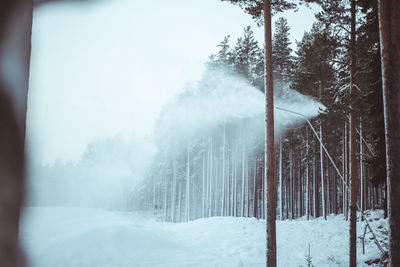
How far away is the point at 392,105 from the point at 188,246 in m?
13.1

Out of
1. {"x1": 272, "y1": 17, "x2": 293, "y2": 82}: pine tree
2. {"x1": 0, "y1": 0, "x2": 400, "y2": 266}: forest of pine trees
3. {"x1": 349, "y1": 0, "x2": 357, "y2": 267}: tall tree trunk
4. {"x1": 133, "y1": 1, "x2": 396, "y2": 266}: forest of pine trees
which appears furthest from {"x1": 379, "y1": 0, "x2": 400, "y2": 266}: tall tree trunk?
{"x1": 272, "y1": 17, "x2": 293, "y2": 82}: pine tree

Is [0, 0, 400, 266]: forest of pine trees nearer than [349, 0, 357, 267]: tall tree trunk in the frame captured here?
Yes

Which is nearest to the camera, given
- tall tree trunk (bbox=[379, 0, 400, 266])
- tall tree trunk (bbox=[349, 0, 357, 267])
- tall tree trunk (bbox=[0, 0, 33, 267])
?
tall tree trunk (bbox=[0, 0, 33, 267])

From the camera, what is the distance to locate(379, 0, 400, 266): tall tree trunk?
566 cm

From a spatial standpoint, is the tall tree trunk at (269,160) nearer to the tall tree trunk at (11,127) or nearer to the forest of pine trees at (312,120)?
the forest of pine trees at (312,120)

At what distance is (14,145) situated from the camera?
0.52 metres

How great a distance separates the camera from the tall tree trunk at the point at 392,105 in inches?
223

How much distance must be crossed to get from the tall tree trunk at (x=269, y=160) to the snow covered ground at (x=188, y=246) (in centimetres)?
334

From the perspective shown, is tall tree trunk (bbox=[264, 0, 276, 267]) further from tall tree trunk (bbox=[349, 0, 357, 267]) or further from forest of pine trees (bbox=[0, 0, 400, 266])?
tall tree trunk (bbox=[349, 0, 357, 267])

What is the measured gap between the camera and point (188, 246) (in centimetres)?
1558

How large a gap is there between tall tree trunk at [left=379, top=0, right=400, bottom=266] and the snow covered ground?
7147 mm

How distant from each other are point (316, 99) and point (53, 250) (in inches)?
857

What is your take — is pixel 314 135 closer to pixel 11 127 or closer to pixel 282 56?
pixel 282 56

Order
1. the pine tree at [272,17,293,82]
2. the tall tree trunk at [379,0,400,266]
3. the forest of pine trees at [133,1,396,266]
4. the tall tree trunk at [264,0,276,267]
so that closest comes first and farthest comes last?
the tall tree trunk at [379,0,400,266] → the tall tree trunk at [264,0,276,267] → the forest of pine trees at [133,1,396,266] → the pine tree at [272,17,293,82]
